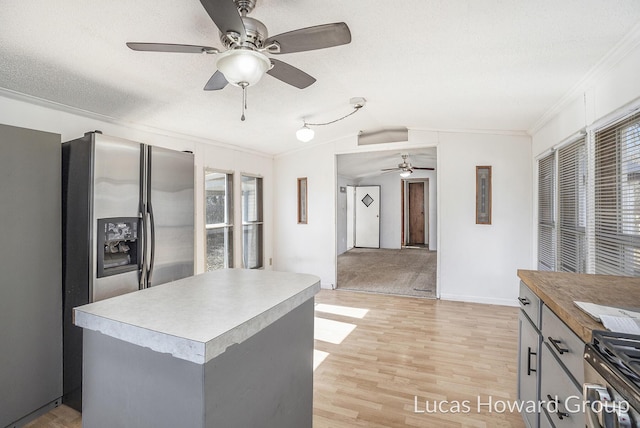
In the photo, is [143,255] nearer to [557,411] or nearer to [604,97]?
[557,411]

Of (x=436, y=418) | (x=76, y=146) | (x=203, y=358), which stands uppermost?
(x=76, y=146)

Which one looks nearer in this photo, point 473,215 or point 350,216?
point 473,215

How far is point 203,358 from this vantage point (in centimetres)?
81

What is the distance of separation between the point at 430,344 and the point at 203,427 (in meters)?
2.64

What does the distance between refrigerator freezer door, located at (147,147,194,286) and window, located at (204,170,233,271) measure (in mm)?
1466

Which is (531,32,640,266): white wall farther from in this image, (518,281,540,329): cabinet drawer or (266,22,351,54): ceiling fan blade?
(266,22,351,54): ceiling fan blade

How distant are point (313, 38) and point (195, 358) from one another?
142 centimetres

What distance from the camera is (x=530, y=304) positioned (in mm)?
1691

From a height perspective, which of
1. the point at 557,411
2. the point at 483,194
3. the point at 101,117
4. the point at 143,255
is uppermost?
the point at 101,117

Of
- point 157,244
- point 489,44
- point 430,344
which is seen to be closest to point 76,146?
point 157,244

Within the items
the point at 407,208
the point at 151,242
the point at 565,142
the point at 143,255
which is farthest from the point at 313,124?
the point at 407,208

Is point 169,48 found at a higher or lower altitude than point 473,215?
higher

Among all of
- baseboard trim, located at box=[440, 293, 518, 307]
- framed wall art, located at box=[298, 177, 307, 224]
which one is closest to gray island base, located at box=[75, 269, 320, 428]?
baseboard trim, located at box=[440, 293, 518, 307]

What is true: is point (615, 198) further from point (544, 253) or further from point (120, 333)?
point (120, 333)
